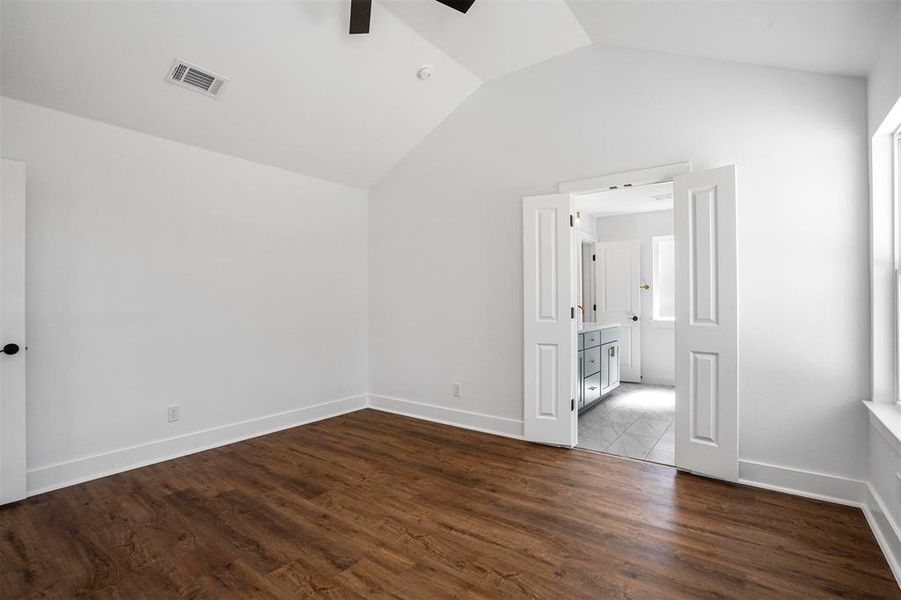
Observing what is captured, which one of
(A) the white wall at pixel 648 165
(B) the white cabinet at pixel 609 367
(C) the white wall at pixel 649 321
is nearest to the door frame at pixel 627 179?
(A) the white wall at pixel 648 165

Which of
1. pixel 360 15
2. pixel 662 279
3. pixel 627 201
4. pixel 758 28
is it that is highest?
pixel 360 15

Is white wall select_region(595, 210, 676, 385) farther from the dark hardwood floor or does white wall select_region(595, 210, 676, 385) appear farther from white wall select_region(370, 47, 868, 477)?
the dark hardwood floor

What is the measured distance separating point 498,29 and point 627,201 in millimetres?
3468

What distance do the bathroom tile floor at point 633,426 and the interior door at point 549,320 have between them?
36cm

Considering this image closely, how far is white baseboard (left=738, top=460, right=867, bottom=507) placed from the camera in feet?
8.57

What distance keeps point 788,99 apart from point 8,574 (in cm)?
495

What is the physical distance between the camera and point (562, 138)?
146 inches

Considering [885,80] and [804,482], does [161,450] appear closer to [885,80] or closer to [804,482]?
[804,482]

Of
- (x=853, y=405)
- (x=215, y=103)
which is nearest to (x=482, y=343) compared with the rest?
(x=853, y=405)

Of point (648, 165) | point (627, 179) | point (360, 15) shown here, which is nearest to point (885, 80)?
point (648, 165)

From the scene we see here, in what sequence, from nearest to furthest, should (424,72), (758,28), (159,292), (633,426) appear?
(758,28), (159,292), (424,72), (633,426)

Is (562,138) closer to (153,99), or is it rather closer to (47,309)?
(153,99)

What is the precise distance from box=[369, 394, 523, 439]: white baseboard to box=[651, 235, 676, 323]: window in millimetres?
3817

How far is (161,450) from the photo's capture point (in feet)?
11.1
